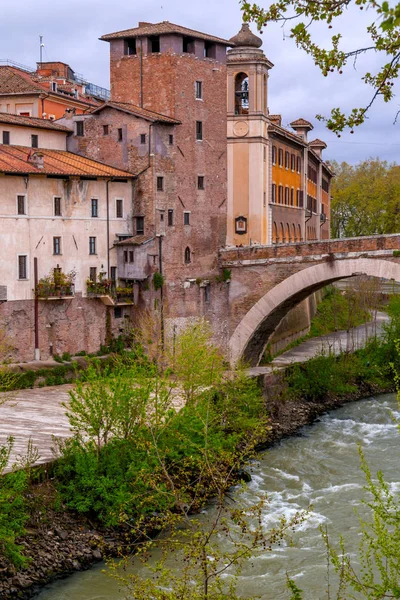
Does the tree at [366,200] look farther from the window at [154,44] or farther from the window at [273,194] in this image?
the window at [154,44]

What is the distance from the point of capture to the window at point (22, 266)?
25.1 metres

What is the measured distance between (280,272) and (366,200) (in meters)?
38.2

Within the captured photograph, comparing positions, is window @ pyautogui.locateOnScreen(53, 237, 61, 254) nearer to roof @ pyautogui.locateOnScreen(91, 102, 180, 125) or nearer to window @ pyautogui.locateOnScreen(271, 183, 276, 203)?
roof @ pyautogui.locateOnScreen(91, 102, 180, 125)

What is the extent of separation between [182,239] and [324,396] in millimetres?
6176

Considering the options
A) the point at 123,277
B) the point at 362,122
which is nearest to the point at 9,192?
the point at 123,277

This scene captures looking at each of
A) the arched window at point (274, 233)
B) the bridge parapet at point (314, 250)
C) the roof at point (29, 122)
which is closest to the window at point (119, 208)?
the roof at point (29, 122)

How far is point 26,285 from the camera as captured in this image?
2527cm

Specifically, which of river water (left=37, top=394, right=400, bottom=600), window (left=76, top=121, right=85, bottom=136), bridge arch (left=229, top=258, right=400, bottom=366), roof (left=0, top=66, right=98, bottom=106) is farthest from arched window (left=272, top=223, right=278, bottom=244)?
window (left=76, top=121, right=85, bottom=136)

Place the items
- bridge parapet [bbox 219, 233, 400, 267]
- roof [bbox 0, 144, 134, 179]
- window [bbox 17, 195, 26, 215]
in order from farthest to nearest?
1. bridge parapet [bbox 219, 233, 400, 267]
2. window [bbox 17, 195, 26, 215]
3. roof [bbox 0, 144, 134, 179]

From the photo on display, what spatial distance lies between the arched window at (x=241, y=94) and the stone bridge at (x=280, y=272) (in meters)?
6.99

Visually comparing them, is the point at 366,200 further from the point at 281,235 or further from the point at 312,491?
the point at 312,491

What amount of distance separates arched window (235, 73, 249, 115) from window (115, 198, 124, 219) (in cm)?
835

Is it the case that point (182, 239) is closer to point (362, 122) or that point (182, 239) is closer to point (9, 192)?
point (9, 192)

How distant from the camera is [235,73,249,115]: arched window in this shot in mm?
34344
